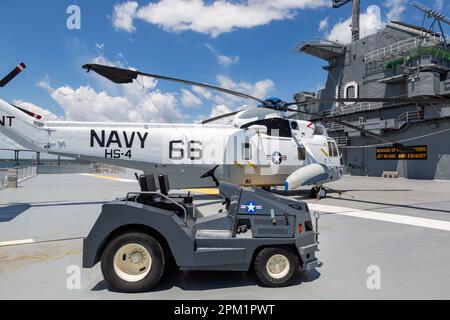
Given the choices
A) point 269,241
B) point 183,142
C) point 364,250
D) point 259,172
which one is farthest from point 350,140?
point 269,241

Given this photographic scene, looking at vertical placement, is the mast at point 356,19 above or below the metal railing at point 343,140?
above

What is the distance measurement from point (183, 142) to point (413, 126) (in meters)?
28.0

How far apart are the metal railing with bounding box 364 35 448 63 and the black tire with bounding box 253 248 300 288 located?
1310 inches

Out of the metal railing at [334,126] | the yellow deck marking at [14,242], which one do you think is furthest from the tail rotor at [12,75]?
the metal railing at [334,126]

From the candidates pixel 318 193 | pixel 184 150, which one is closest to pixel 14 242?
pixel 184 150

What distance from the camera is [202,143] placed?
38.9 ft

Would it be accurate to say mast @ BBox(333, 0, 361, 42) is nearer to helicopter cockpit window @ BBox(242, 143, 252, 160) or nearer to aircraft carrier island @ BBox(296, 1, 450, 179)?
aircraft carrier island @ BBox(296, 1, 450, 179)

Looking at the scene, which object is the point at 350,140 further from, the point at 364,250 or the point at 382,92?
the point at 364,250

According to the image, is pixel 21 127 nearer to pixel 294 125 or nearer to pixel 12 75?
pixel 12 75

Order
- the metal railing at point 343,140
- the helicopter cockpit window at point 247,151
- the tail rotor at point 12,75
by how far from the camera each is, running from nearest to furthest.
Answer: the tail rotor at point 12,75 → the helicopter cockpit window at point 247,151 → the metal railing at point 343,140

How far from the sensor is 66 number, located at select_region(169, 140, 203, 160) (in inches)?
450

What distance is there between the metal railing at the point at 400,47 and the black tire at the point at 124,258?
3437 centimetres

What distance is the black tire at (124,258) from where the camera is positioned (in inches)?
148

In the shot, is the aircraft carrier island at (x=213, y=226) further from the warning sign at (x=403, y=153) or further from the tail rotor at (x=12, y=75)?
the warning sign at (x=403, y=153)
